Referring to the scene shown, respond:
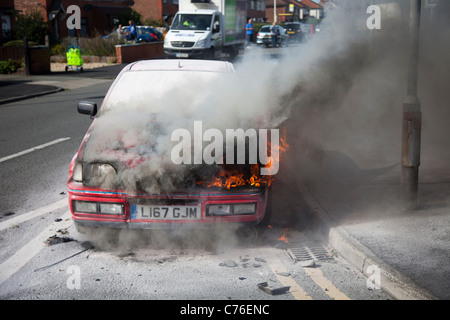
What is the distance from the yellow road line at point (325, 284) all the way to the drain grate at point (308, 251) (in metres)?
0.24

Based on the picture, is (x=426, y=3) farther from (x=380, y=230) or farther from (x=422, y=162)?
(x=380, y=230)

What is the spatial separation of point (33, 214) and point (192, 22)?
21.2 metres

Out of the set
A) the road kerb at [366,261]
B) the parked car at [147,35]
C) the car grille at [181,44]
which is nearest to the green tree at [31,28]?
the parked car at [147,35]

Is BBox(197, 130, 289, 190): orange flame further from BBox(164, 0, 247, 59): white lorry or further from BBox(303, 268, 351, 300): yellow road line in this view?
BBox(164, 0, 247, 59): white lorry

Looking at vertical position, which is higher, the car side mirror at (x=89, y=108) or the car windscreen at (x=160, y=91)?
the car windscreen at (x=160, y=91)

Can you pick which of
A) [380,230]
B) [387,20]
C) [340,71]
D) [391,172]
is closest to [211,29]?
[387,20]

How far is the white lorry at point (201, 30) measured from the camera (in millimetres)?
24562

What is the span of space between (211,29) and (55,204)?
20.3 m

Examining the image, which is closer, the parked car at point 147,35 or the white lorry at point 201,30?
the white lorry at point 201,30

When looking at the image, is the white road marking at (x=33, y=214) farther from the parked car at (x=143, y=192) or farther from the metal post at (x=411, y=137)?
the metal post at (x=411, y=137)

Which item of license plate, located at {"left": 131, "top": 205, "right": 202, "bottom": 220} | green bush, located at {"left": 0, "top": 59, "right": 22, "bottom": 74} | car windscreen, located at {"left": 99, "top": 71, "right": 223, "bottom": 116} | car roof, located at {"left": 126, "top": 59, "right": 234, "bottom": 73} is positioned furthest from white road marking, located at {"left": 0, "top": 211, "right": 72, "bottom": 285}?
green bush, located at {"left": 0, "top": 59, "right": 22, "bottom": 74}

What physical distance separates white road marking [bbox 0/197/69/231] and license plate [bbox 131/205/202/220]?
1.73 m

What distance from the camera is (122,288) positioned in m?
3.70

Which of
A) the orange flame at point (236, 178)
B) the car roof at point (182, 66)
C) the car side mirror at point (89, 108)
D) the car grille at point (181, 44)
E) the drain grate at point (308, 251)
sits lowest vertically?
the drain grate at point (308, 251)
